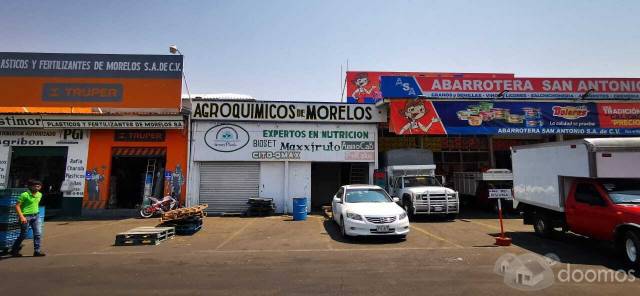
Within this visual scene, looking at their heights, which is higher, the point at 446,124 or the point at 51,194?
the point at 446,124

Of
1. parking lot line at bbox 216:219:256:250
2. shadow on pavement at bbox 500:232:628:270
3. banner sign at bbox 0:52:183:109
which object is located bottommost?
parking lot line at bbox 216:219:256:250

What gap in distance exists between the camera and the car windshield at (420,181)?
15508 mm

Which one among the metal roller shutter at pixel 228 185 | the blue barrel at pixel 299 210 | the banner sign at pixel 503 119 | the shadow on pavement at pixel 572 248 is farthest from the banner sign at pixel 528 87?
the shadow on pavement at pixel 572 248

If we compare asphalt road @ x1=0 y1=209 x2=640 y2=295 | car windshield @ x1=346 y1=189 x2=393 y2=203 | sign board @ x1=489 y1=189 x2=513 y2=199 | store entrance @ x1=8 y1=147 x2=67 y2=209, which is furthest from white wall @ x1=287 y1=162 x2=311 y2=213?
store entrance @ x1=8 y1=147 x2=67 y2=209

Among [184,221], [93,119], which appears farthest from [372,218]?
[93,119]

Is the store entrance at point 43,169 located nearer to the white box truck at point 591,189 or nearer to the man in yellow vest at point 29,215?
the man in yellow vest at point 29,215

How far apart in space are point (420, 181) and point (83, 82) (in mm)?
16691

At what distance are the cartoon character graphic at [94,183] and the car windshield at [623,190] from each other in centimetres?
1984

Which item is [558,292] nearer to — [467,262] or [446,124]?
[467,262]

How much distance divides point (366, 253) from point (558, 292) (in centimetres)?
398

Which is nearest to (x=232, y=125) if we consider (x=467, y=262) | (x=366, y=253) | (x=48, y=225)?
(x=48, y=225)

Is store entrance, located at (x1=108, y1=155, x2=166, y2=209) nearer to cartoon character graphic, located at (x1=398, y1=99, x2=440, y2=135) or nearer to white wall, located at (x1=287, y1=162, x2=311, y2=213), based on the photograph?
white wall, located at (x1=287, y1=162, x2=311, y2=213)

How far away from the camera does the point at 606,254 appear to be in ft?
27.1

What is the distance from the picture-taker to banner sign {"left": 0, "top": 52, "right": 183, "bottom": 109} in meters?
16.9
